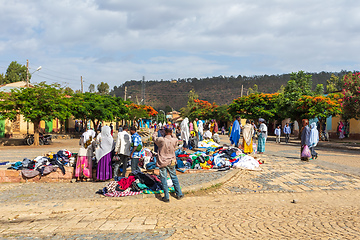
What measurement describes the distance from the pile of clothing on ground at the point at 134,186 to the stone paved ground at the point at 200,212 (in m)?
0.32

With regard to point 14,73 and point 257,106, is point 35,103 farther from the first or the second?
point 14,73

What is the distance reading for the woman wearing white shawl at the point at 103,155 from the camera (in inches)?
360

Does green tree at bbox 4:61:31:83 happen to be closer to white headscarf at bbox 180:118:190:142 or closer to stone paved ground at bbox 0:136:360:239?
white headscarf at bbox 180:118:190:142

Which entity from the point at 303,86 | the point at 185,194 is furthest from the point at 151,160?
the point at 303,86

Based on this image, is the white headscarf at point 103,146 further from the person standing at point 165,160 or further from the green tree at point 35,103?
the green tree at point 35,103

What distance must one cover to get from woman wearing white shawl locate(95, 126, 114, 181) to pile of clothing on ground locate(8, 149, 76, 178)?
115cm

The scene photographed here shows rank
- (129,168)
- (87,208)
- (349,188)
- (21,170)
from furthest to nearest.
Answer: (129,168), (21,170), (349,188), (87,208)

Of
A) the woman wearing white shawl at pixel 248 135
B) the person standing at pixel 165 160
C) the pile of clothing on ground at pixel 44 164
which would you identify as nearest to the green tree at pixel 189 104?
the woman wearing white shawl at pixel 248 135

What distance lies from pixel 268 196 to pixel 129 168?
4290mm

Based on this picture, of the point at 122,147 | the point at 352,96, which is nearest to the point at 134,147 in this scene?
the point at 122,147

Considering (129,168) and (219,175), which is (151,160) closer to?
(129,168)

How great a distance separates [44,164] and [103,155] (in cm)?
190

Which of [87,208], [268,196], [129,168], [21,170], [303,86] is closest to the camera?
[87,208]

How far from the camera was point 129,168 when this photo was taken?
32.8 feet
